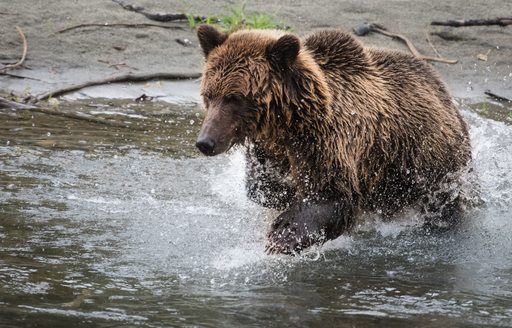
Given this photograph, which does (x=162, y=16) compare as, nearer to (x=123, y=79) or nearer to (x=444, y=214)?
(x=123, y=79)

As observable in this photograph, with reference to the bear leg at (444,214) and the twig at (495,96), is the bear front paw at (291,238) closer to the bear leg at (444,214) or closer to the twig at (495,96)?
the bear leg at (444,214)

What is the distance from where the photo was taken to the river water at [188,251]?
17.2ft

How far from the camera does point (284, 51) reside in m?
6.16

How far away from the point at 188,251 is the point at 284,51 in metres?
1.47

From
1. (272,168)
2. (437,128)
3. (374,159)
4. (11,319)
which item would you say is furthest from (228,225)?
(11,319)

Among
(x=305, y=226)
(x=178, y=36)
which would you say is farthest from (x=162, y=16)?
(x=305, y=226)

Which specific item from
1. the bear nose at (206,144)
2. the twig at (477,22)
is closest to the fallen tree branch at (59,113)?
the bear nose at (206,144)

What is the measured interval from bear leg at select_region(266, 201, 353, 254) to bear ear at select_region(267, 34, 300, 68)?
95 centimetres

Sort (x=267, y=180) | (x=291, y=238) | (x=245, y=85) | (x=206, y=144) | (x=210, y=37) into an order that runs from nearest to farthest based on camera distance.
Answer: (x=206, y=144), (x=245, y=85), (x=291, y=238), (x=210, y=37), (x=267, y=180)

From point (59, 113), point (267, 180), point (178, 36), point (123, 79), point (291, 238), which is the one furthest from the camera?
point (178, 36)

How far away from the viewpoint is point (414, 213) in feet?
24.0

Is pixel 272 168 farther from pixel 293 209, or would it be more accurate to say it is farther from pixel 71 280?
pixel 71 280

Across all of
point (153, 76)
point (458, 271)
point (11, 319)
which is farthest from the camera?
point (153, 76)

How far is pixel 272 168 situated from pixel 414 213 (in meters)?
1.29
